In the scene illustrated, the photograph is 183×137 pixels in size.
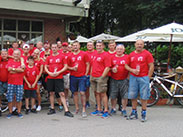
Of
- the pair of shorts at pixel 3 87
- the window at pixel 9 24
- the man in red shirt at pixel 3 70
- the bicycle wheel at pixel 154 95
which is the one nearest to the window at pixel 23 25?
the window at pixel 9 24

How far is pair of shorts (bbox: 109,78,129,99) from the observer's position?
23.0 feet

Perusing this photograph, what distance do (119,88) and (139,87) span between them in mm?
647

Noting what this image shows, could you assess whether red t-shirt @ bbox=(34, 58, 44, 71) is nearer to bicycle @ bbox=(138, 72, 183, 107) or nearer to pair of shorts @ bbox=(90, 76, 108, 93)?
pair of shorts @ bbox=(90, 76, 108, 93)

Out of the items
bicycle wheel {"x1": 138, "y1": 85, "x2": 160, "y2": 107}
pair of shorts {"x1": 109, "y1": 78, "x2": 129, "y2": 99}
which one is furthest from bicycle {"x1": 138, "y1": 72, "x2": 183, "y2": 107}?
pair of shorts {"x1": 109, "y1": 78, "x2": 129, "y2": 99}

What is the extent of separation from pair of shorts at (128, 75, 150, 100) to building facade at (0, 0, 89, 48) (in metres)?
6.04

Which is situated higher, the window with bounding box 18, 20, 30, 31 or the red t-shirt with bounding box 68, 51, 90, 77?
the window with bounding box 18, 20, 30, 31

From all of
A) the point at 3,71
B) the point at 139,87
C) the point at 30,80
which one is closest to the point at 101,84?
the point at 139,87

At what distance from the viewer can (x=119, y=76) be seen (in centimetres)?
699

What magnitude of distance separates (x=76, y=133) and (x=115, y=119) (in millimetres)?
1581

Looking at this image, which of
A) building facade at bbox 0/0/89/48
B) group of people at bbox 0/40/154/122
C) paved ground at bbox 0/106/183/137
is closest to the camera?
paved ground at bbox 0/106/183/137

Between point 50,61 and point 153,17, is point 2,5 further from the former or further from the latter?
point 153,17

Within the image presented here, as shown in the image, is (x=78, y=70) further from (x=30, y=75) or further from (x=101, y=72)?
(x=30, y=75)

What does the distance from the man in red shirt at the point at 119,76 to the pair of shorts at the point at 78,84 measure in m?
0.77

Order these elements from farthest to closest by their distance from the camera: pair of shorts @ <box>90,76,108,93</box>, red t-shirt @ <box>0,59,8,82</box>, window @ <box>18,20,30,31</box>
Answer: window @ <box>18,20,30,31</box>, pair of shorts @ <box>90,76,108,93</box>, red t-shirt @ <box>0,59,8,82</box>
